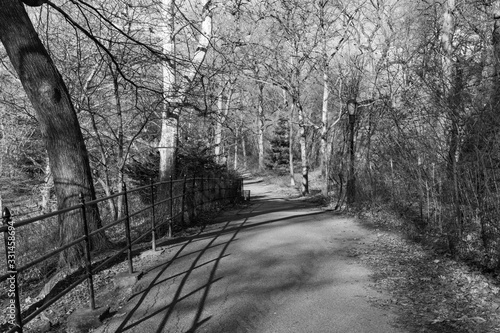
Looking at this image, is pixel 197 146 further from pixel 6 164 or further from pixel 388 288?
pixel 388 288

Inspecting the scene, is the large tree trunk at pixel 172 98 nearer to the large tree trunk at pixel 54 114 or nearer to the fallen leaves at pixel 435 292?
the large tree trunk at pixel 54 114

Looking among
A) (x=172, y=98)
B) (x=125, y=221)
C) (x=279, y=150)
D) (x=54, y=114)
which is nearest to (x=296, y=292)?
(x=125, y=221)

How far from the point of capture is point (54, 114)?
6.01 metres

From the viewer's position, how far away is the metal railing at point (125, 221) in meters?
3.00

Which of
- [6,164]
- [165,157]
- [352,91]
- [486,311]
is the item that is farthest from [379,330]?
[6,164]

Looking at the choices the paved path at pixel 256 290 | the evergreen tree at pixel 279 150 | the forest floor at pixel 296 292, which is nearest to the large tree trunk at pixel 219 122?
the paved path at pixel 256 290

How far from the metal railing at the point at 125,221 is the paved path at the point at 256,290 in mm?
589

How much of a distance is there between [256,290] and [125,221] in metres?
2.10

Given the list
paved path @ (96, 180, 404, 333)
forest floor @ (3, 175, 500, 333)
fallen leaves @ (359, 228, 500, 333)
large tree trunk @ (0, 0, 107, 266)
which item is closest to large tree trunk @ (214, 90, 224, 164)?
paved path @ (96, 180, 404, 333)

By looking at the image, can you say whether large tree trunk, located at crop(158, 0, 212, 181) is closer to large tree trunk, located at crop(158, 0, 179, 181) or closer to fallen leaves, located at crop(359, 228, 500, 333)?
large tree trunk, located at crop(158, 0, 179, 181)

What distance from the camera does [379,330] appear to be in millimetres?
3818

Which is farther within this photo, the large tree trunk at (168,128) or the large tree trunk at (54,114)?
the large tree trunk at (168,128)

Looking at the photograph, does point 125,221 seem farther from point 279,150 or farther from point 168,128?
point 279,150

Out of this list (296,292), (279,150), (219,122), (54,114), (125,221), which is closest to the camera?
(296,292)
